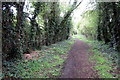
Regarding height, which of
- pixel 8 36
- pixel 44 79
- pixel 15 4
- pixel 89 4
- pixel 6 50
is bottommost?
pixel 44 79

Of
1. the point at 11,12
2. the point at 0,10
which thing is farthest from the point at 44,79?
the point at 11,12

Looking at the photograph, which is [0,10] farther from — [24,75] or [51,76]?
[51,76]

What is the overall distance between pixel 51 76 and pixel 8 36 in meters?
4.08

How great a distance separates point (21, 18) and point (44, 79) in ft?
17.6

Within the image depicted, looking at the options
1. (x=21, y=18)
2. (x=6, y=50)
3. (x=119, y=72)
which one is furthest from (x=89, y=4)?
(x=6, y=50)

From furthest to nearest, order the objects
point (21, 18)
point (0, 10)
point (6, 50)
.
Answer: point (21, 18)
point (6, 50)
point (0, 10)

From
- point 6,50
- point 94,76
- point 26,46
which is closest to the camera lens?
point 94,76

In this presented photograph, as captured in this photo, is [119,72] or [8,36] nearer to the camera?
[119,72]

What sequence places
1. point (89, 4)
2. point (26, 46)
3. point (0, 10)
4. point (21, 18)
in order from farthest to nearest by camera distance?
point (89, 4) → point (26, 46) → point (21, 18) → point (0, 10)

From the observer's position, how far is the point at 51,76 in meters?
5.82

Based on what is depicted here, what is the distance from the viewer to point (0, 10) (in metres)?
6.70

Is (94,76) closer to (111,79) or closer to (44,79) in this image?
(111,79)

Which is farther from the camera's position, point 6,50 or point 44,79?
point 6,50

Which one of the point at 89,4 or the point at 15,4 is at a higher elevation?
the point at 89,4
